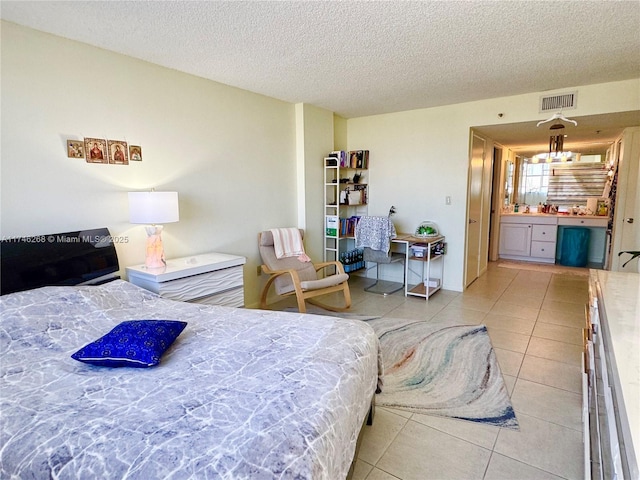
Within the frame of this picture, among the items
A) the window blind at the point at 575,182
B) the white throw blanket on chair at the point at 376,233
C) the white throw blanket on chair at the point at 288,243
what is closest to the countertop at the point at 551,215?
the window blind at the point at 575,182

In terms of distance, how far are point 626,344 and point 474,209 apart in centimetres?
397

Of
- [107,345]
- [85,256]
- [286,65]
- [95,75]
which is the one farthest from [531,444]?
[95,75]

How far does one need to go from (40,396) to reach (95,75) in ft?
7.22

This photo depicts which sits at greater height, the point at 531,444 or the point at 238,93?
the point at 238,93

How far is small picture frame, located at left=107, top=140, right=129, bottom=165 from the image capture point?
2.62 meters

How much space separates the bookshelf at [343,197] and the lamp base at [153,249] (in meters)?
2.37

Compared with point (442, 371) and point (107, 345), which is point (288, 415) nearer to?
point (107, 345)

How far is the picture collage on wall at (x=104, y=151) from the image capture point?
7.95ft

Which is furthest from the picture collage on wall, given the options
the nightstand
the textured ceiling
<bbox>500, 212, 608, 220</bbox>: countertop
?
<bbox>500, 212, 608, 220</bbox>: countertop

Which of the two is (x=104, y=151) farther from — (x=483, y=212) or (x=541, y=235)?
(x=541, y=235)

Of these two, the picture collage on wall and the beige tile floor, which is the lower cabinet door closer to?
the beige tile floor

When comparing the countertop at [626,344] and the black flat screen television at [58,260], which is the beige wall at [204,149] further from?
the countertop at [626,344]

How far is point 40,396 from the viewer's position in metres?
1.25

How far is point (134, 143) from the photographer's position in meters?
2.76
